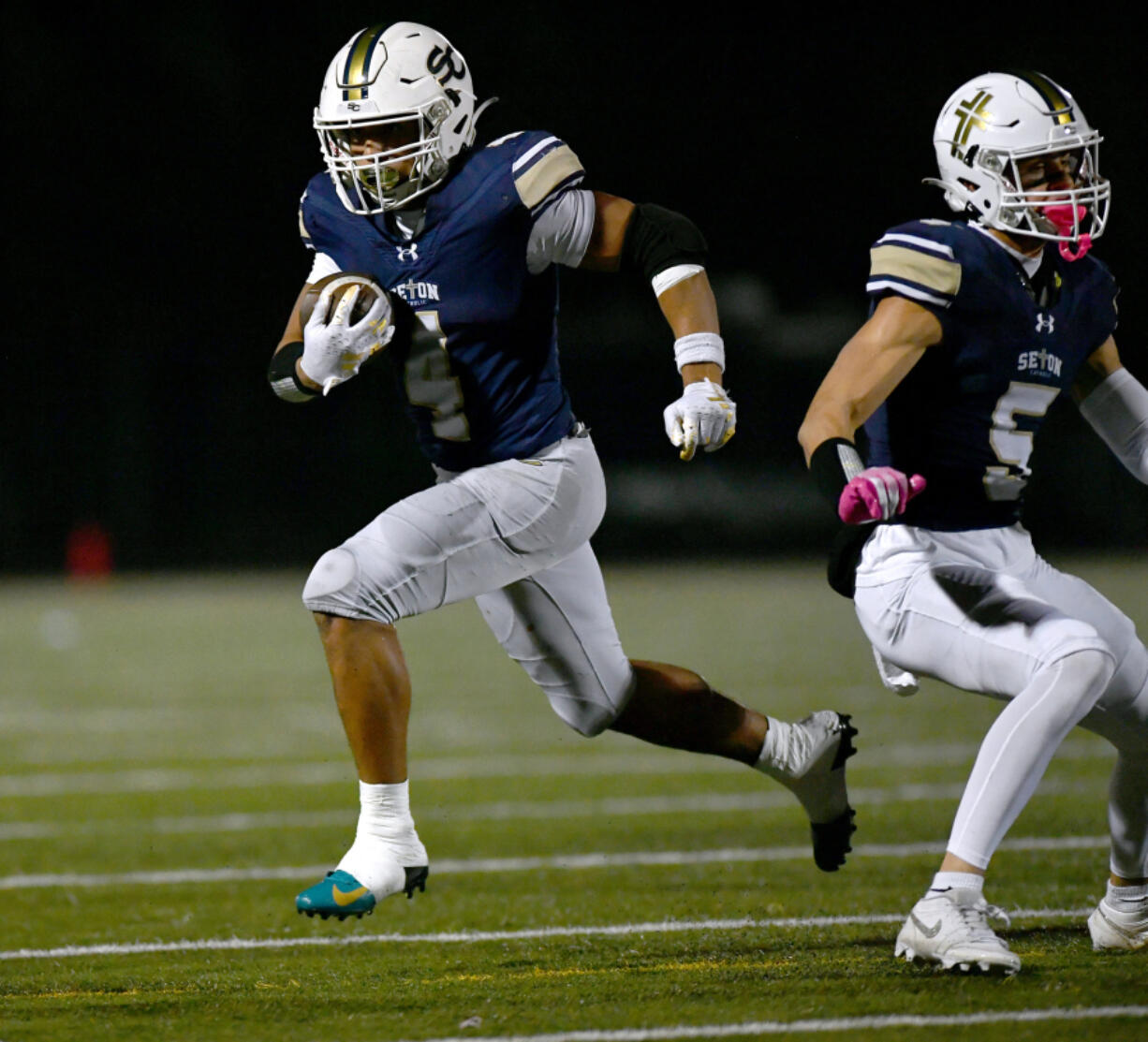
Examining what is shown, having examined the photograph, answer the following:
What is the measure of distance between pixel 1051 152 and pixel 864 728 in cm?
394

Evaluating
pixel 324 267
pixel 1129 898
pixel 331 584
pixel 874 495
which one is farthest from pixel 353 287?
pixel 1129 898

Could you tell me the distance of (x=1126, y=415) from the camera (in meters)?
3.32

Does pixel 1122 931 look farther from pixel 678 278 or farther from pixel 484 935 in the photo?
pixel 678 278

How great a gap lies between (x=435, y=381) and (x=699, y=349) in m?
0.51

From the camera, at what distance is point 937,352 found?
3059 mm

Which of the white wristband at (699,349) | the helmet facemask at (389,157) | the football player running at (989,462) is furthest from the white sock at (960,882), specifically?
the helmet facemask at (389,157)

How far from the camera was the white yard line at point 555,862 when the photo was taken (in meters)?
4.46

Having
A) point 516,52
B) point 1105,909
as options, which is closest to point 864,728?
point 1105,909

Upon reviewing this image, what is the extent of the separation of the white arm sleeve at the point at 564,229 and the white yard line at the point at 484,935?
4.47 ft

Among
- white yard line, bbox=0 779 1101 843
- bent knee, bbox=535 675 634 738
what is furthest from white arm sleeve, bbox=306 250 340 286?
white yard line, bbox=0 779 1101 843

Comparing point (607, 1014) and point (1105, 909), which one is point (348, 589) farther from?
point (1105, 909)

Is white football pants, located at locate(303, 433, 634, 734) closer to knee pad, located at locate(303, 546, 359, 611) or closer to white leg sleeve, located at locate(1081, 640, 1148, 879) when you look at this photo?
knee pad, located at locate(303, 546, 359, 611)

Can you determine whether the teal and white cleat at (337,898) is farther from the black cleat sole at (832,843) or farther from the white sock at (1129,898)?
the white sock at (1129,898)

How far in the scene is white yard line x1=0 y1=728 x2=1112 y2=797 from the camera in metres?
6.00
